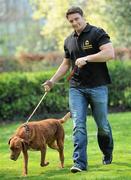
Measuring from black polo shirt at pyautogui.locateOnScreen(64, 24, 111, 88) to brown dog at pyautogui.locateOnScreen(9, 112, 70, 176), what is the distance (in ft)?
2.69

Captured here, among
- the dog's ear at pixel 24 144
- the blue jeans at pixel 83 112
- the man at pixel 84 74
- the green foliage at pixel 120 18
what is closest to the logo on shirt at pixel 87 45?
the man at pixel 84 74

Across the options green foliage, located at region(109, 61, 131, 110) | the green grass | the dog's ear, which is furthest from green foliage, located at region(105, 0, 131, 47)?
the dog's ear

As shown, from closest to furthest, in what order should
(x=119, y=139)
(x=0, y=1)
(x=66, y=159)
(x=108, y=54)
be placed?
(x=108, y=54) < (x=66, y=159) < (x=119, y=139) < (x=0, y=1)

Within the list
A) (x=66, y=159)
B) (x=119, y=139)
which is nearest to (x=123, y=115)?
(x=119, y=139)

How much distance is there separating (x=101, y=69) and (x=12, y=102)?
9.55m

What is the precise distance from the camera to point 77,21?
814 cm

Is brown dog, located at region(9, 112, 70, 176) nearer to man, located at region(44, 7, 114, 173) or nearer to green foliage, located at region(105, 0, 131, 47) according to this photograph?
man, located at region(44, 7, 114, 173)

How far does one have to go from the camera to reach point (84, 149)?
819 centimetres

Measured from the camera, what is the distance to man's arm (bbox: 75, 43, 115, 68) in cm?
800

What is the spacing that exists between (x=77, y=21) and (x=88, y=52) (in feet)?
1.43

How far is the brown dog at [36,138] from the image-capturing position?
27.3ft

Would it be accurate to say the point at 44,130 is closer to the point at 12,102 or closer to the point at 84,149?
the point at 84,149

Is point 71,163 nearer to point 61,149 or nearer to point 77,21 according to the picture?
point 61,149

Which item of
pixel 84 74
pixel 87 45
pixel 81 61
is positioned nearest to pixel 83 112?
pixel 84 74
